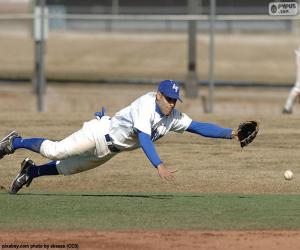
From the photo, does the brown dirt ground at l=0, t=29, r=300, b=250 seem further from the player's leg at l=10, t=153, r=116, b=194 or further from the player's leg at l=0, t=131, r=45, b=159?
the player's leg at l=0, t=131, r=45, b=159

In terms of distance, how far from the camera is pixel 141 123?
9.66 metres

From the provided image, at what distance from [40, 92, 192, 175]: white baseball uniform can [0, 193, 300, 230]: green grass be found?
0.57 m

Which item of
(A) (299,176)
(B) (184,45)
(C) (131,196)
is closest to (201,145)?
(A) (299,176)

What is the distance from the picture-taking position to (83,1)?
138 feet

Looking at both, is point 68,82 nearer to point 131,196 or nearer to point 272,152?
point 272,152

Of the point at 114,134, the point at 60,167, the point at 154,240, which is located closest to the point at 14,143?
the point at 60,167

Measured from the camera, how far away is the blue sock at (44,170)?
10.8 m

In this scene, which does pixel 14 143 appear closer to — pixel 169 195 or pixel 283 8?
pixel 169 195

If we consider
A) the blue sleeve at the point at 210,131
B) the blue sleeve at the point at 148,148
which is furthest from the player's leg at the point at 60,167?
the blue sleeve at the point at 210,131

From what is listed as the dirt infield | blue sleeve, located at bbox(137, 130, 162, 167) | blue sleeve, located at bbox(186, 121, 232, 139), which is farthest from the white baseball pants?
the dirt infield

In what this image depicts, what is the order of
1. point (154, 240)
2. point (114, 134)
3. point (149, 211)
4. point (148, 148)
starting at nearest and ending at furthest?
point (154, 240), point (148, 148), point (149, 211), point (114, 134)

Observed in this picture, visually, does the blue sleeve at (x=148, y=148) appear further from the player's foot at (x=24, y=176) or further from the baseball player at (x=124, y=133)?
the player's foot at (x=24, y=176)

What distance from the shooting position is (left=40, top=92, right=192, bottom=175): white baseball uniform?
9883 mm

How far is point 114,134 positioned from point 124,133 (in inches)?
4.8
